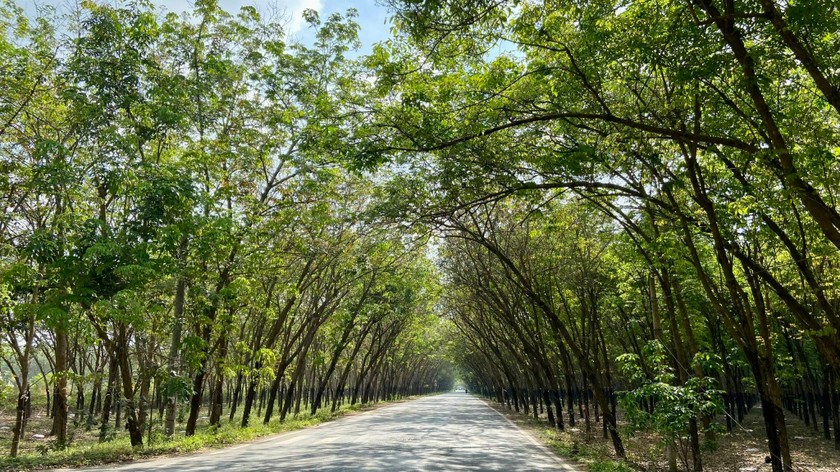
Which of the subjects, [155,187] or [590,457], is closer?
[155,187]

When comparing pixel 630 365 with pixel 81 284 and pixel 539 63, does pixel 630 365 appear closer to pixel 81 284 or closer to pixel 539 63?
pixel 539 63

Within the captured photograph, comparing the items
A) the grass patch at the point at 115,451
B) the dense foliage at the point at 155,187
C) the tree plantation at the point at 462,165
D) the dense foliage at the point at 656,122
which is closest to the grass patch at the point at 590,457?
the tree plantation at the point at 462,165

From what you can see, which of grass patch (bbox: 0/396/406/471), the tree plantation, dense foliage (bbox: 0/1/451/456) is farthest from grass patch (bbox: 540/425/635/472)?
grass patch (bbox: 0/396/406/471)

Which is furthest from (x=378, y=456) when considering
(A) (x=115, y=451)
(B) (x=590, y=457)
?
(A) (x=115, y=451)

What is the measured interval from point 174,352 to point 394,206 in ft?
27.4

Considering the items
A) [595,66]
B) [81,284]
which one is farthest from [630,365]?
[81,284]

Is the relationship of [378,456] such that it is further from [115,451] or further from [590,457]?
[115,451]

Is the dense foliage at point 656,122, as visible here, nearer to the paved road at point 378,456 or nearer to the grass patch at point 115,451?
the paved road at point 378,456

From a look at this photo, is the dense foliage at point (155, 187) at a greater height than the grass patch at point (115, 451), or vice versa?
the dense foliage at point (155, 187)

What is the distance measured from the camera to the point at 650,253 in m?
11.6

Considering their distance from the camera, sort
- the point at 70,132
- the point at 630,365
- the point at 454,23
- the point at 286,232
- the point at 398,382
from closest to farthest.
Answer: the point at 454,23
the point at 630,365
the point at 70,132
the point at 286,232
the point at 398,382

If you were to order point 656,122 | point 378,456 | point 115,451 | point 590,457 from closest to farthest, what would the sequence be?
point 656,122, point 378,456, point 115,451, point 590,457

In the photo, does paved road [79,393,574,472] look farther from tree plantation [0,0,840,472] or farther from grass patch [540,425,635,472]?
tree plantation [0,0,840,472]

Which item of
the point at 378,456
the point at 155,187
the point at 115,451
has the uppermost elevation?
the point at 155,187
